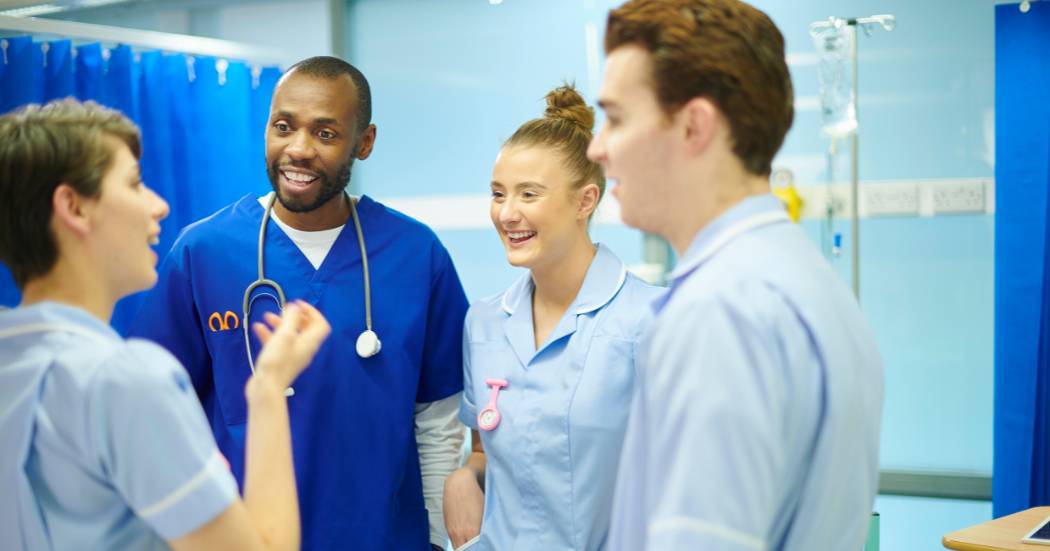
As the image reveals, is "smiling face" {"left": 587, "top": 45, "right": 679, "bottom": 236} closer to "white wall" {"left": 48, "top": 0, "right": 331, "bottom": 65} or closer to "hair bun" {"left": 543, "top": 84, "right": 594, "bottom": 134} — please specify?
"hair bun" {"left": 543, "top": 84, "right": 594, "bottom": 134}

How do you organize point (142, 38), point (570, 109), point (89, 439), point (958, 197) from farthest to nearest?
→ point (958, 197) → point (142, 38) → point (570, 109) → point (89, 439)

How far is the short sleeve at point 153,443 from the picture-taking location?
1.00m

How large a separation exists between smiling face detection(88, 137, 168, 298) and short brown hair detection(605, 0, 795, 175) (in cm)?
57

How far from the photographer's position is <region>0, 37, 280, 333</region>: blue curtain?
2.60 meters

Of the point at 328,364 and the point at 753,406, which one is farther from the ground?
the point at 753,406

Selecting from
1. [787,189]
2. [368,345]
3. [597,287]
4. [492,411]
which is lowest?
[492,411]

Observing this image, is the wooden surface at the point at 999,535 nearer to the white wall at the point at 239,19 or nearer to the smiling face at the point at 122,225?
the smiling face at the point at 122,225

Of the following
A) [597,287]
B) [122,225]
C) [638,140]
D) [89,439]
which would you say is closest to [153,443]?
[89,439]

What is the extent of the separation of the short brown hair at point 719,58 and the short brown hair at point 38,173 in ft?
1.92

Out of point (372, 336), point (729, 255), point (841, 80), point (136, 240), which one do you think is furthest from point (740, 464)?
point (841, 80)

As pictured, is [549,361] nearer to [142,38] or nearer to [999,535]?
[999,535]

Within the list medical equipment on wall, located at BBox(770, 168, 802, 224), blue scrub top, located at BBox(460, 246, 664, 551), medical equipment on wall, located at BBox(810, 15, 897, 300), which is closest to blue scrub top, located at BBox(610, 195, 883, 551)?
blue scrub top, located at BBox(460, 246, 664, 551)

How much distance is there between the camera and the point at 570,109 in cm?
189

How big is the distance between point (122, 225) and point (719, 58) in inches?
26.3
